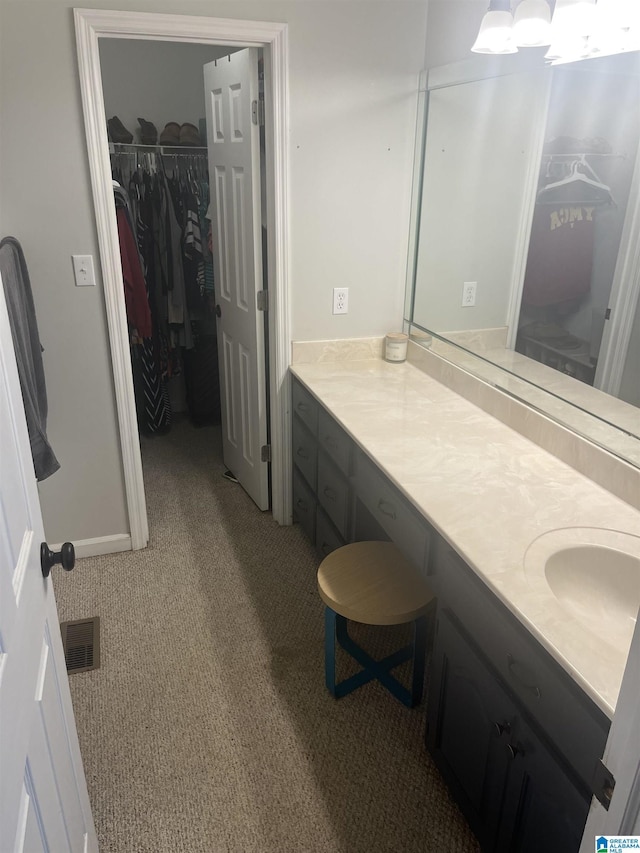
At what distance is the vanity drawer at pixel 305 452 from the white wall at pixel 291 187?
1.35 ft

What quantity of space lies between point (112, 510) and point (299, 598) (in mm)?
937

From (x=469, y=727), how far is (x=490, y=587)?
44 centimetres

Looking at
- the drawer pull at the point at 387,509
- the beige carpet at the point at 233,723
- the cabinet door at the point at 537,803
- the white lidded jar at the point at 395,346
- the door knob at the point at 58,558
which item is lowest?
the beige carpet at the point at 233,723

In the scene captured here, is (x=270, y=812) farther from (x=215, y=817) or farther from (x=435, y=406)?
(x=435, y=406)

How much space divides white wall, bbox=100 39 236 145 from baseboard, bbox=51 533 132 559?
246cm

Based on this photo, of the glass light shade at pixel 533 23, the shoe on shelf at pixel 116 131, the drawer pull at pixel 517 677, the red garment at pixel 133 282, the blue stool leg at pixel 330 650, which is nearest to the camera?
the drawer pull at pixel 517 677

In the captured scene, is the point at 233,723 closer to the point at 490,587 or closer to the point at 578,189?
the point at 490,587

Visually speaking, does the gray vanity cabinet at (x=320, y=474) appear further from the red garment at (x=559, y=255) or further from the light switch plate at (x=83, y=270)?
the light switch plate at (x=83, y=270)

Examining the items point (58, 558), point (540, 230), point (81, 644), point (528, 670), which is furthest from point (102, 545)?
point (540, 230)

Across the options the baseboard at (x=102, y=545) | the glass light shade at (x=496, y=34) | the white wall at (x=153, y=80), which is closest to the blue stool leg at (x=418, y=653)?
the baseboard at (x=102, y=545)

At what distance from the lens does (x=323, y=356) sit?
2756mm

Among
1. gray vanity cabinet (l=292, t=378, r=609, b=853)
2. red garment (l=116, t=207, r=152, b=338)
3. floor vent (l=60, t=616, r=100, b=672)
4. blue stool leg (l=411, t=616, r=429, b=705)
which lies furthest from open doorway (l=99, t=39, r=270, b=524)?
blue stool leg (l=411, t=616, r=429, b=705)

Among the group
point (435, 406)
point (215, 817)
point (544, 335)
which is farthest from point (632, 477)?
point (215, 817)

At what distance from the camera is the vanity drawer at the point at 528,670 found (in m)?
1.09
